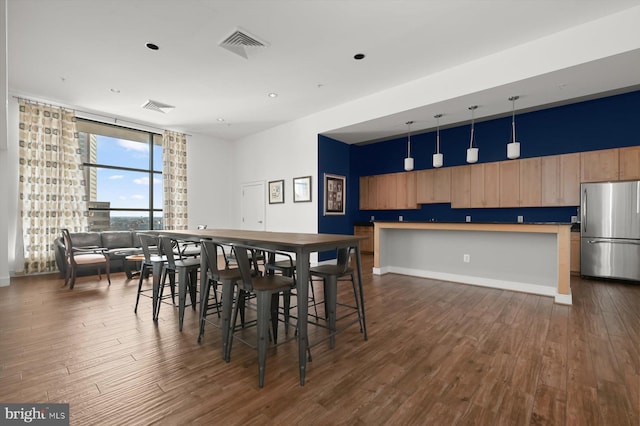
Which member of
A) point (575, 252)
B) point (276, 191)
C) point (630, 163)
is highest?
point (630, 163)

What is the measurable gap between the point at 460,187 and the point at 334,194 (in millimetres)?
2882

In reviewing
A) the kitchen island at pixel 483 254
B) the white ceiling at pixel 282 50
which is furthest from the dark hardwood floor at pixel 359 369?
the white ceiling at pixel 282 50

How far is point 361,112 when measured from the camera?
521 centimetres

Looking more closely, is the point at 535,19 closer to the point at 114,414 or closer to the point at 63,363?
the point at 114,414

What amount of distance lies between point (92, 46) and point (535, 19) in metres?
5.09

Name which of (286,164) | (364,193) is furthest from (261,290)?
(364,193)

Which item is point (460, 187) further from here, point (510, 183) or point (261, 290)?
point (261, 290)

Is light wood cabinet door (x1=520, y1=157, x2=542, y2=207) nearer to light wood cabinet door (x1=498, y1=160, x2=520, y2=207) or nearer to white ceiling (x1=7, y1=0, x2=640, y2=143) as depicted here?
light wood cabinet door (x1=498, y1=160, x2=520, y2=207)

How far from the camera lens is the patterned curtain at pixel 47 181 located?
5.00 m

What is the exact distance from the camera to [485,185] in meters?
6.12

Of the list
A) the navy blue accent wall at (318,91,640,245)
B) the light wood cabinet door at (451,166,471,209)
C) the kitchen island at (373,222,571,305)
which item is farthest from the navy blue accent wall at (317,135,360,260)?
the light wood cabinet door at (451,166,471,209)

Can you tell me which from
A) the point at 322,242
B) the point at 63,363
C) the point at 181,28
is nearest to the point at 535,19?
the point at 322,242

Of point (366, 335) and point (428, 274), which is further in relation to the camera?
point (428, 274)

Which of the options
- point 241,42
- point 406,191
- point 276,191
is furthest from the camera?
point 406,191
